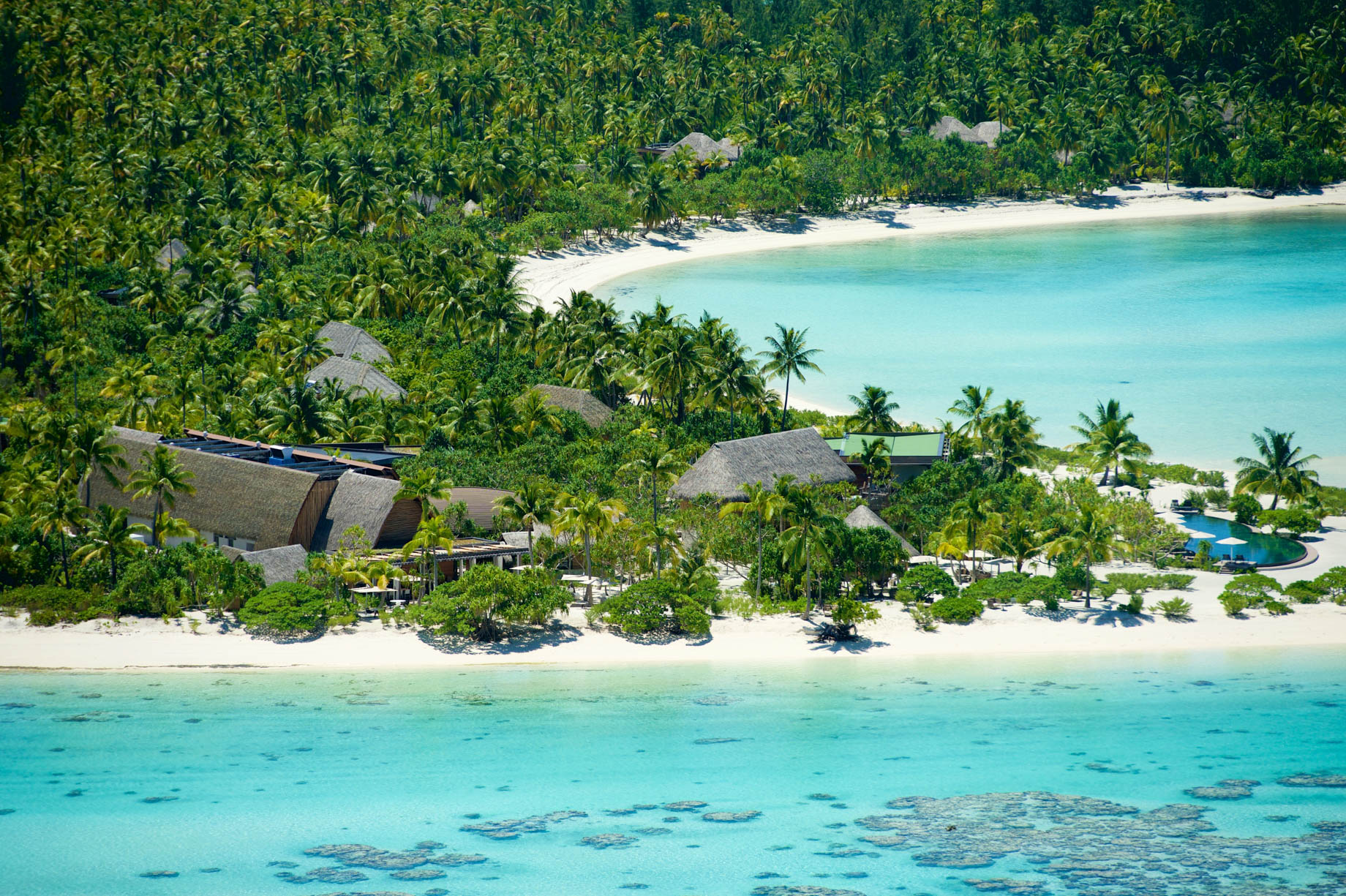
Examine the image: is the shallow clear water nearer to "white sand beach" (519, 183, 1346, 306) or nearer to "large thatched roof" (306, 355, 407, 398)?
"large thatched roof" (306, 355, 407, 398)

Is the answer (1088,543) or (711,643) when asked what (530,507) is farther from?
(1088,543)

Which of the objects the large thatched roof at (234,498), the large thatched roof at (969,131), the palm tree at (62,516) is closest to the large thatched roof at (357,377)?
the large thatched roof at (234,498)

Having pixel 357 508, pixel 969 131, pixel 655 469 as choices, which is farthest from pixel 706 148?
pixel 357 508

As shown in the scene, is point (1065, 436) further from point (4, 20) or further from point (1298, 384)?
point (4, 20)

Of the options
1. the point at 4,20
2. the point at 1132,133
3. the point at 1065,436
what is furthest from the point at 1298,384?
the point at 4,20

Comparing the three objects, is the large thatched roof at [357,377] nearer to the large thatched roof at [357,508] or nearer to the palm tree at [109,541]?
the large thatched roof at [357,508]

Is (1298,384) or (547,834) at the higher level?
(1298,384)
